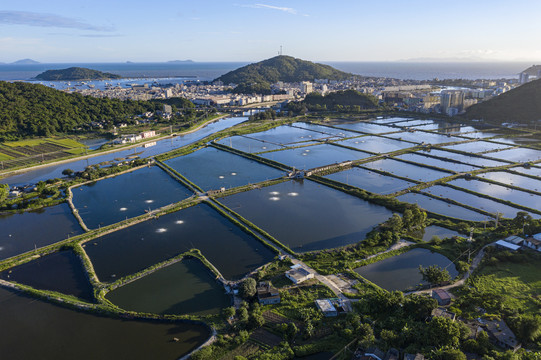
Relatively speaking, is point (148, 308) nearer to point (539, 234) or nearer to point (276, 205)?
point (276, 205)

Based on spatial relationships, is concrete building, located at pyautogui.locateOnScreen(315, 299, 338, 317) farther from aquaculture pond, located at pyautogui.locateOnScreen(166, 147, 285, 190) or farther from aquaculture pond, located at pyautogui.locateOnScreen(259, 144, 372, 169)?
aquaculture pond, located at pyautogui.locateOnScreen(259, 144, 372, 169)

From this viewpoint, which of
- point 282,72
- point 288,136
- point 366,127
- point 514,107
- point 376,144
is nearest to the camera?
point 376,144

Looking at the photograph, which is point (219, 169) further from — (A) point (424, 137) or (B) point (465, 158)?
(A) point (424, 137)

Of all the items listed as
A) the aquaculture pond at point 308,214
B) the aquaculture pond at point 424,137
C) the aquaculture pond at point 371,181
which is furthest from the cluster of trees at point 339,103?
the aquaculture pond at point 308,214

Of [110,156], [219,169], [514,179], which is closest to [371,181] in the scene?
[514,179]

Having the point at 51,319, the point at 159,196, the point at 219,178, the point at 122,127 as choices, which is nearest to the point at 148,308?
the point at 51,319

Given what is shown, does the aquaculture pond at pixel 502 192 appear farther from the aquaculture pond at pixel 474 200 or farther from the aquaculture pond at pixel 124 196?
the aquaculture pond at pixel 124 196
